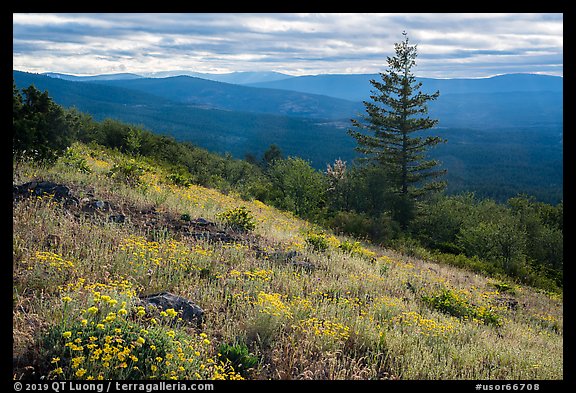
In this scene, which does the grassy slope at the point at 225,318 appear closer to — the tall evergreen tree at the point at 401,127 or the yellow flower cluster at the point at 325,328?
the yellow flower cluster at the point at 325,328

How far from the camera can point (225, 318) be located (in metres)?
4.73

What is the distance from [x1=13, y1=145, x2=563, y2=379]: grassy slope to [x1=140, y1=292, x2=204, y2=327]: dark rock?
12cm

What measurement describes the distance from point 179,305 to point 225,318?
531 mm

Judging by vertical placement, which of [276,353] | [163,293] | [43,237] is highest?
[43,237]

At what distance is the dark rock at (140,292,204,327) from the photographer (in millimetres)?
4492

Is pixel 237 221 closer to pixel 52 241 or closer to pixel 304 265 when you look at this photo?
pixel 304 265

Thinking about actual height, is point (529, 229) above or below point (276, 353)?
below

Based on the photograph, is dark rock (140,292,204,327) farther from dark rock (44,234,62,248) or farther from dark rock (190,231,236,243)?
dark rock (190,231,236,243)

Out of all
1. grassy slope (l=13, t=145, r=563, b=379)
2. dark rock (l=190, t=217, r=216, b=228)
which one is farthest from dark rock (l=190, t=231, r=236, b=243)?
dark rock (l=190, t=217, r=216, b=228)
